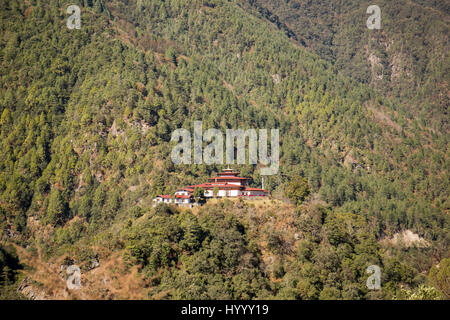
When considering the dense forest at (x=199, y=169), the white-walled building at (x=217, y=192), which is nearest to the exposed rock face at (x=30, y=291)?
the dense forest at (x=199, y=169)

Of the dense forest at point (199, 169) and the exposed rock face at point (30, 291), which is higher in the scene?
the dense forest at point (199, 169)

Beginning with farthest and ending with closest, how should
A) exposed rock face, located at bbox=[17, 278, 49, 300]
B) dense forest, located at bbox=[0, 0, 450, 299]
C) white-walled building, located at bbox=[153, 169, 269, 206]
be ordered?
white-walled building, located at bbox=[153, 169, 269, 206] < dense forest, located at bbox=[0, 0, 450, 299] < exposed rock face, located at bbox=[17, 278, 49, 300]

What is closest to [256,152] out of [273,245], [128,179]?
[128,179]

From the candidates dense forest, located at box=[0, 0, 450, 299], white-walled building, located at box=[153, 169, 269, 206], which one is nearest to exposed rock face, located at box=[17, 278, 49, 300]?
dense forest, located at box=[0, 0, 450, 299]

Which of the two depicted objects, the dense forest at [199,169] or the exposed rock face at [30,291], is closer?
the exposed rock face at [30,291]

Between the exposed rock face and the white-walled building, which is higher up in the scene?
the white-walled building

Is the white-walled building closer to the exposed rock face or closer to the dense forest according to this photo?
the dense forest

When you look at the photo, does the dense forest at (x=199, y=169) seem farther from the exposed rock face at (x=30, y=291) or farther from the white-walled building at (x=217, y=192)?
the white-walled building at (x=217, y=192)

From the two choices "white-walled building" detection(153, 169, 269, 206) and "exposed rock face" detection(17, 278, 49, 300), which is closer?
"exposed rock face" detection(17, 278, 49, 300)

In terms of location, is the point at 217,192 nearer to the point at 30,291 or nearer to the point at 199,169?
the point at 199,169
